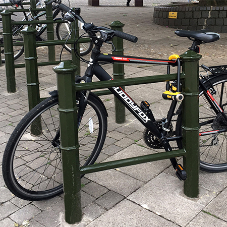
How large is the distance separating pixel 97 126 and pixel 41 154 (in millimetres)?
846

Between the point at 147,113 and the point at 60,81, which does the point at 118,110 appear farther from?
the point at 60,81

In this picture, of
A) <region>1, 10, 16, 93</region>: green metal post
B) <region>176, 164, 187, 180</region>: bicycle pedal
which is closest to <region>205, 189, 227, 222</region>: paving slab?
<region>176, 164, 187, 180</region>: bicycle pedal

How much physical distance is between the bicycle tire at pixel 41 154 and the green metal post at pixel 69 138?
1.00 ft

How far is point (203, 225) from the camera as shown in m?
3.00

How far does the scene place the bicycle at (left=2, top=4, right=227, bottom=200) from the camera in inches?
122

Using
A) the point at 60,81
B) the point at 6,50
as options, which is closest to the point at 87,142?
the point at 60,81

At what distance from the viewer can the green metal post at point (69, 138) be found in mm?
2770

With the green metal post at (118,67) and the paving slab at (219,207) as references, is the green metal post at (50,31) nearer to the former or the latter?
the green metal post at (118,67)

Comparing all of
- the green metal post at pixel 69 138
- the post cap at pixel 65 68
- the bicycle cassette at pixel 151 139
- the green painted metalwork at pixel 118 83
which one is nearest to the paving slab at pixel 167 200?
the bicycle cassette at pixel 151 139

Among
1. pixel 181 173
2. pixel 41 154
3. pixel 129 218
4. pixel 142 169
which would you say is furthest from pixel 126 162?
pixel 41 154

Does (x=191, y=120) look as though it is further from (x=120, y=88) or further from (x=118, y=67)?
(x=118, y=67)

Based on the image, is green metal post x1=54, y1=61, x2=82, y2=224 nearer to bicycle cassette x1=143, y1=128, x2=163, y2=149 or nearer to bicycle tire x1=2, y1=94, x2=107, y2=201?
bicycle tire x1=2, y1=94, x2=107, y2=201

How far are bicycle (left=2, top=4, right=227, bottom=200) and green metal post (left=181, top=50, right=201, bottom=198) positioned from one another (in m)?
0.08

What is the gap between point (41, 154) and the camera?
4191mm
